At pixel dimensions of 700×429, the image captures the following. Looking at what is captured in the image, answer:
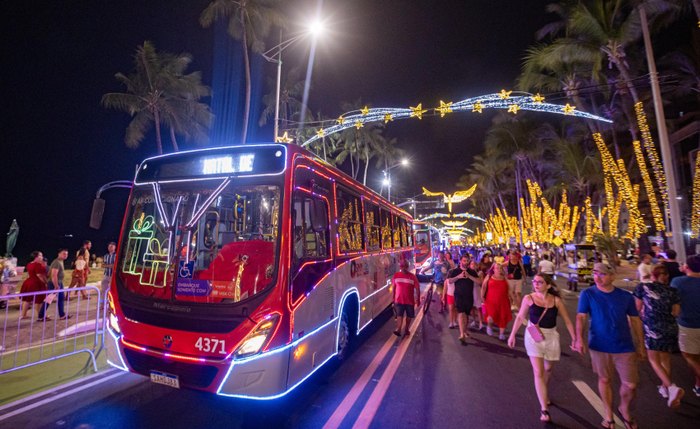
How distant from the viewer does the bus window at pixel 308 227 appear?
436 centimetres

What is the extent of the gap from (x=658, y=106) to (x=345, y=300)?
13193 mm

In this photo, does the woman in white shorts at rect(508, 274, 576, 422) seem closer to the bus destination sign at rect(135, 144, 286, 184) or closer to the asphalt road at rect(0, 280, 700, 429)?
the asphalt road at rect(0, 280, 700, 429)

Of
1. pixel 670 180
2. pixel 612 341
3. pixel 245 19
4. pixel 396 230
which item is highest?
pixel 245 19

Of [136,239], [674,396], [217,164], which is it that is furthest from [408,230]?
[136,239]

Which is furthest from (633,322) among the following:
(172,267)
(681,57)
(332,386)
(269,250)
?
(681,57)

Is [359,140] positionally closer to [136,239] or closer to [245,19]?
[245,19]

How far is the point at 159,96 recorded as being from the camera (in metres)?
24.9

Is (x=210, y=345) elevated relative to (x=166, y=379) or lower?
elevated

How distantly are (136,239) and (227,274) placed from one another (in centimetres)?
162

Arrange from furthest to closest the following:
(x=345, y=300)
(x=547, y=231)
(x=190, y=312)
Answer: (x=547, y=231) < (x=345, y=300) < (x=190, y=312)

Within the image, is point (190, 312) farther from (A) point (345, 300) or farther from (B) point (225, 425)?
(A) point (345, 300)

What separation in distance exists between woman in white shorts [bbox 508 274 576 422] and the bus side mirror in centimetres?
598

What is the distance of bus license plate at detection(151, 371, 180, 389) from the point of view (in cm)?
379

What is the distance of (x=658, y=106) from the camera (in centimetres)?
1175
